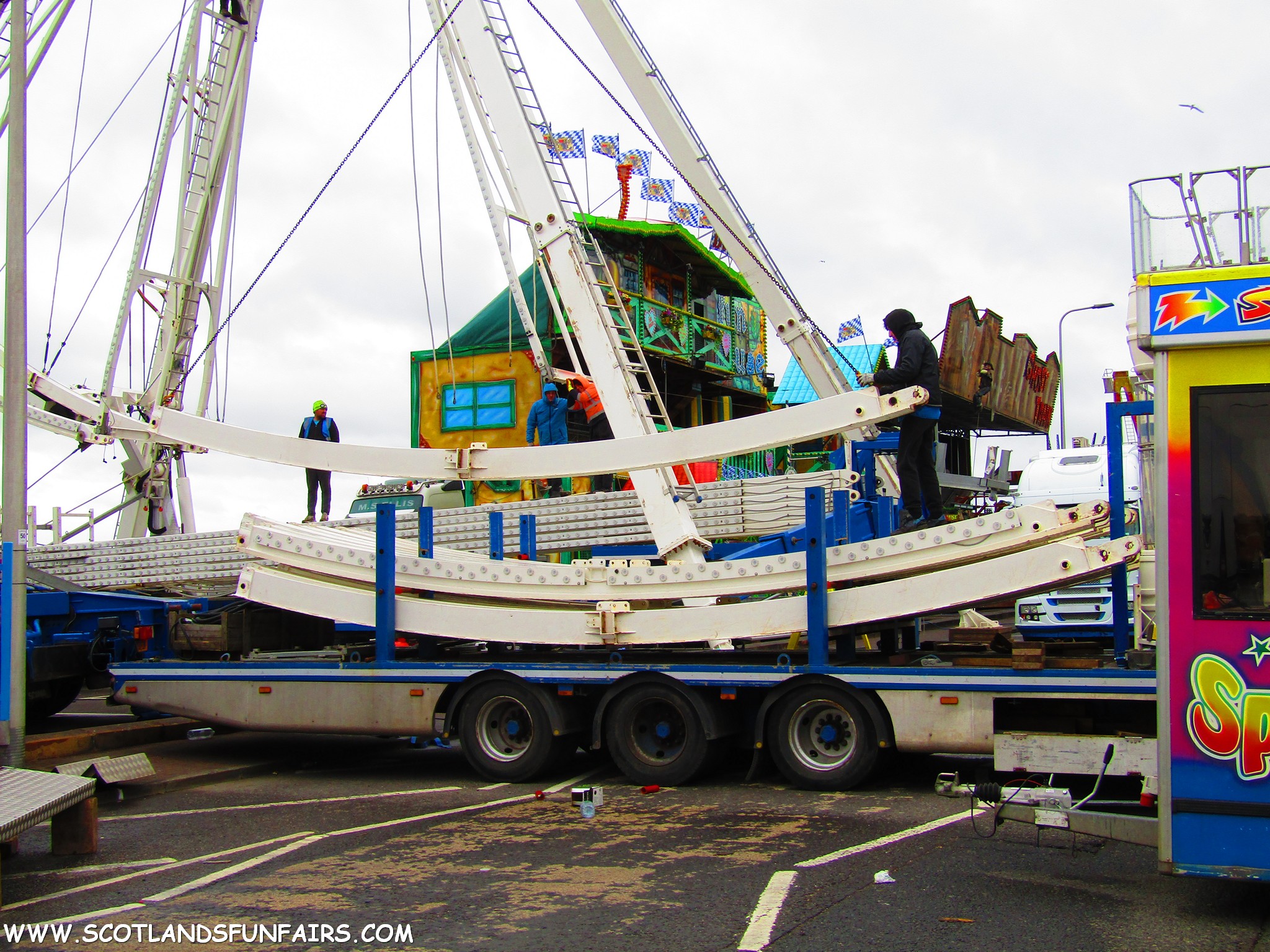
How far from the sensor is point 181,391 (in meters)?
17.4

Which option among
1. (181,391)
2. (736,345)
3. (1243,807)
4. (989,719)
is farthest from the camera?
(736,345)

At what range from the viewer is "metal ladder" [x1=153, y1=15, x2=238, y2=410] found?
16.4 m

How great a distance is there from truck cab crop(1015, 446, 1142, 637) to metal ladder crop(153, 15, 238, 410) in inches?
473

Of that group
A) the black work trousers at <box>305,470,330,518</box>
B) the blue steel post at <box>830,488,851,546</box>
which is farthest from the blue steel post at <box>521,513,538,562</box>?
the black work trousers at <box>305,470,330,518</box>

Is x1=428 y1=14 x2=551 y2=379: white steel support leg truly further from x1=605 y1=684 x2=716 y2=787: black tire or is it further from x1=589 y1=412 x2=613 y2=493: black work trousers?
x1=605 y1=684 x2=716 y2=787: black tire

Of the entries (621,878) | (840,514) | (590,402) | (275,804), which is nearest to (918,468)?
(840,514)

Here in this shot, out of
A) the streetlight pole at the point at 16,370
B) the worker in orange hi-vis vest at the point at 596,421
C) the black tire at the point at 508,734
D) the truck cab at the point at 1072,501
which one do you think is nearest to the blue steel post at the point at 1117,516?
the truck cab at the point at 1072,501

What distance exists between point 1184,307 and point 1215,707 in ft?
6.20

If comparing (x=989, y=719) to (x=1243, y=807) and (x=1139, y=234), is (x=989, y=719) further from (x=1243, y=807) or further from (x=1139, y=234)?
(x=1139, y=234)

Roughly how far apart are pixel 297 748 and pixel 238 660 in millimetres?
1435

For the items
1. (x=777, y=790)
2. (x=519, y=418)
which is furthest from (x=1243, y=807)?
(x=519, y=418)

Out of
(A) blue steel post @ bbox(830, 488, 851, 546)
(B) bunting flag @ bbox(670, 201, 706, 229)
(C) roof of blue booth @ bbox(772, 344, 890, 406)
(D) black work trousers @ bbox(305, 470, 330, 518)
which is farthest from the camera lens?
(C) roof of blue booth @ bbox(772, 344, 890, 406)

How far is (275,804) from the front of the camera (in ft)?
31.0

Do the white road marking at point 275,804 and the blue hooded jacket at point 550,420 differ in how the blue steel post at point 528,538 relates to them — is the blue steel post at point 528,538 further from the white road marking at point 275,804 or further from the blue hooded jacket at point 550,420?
the blue hooded jacket at point 550,420
